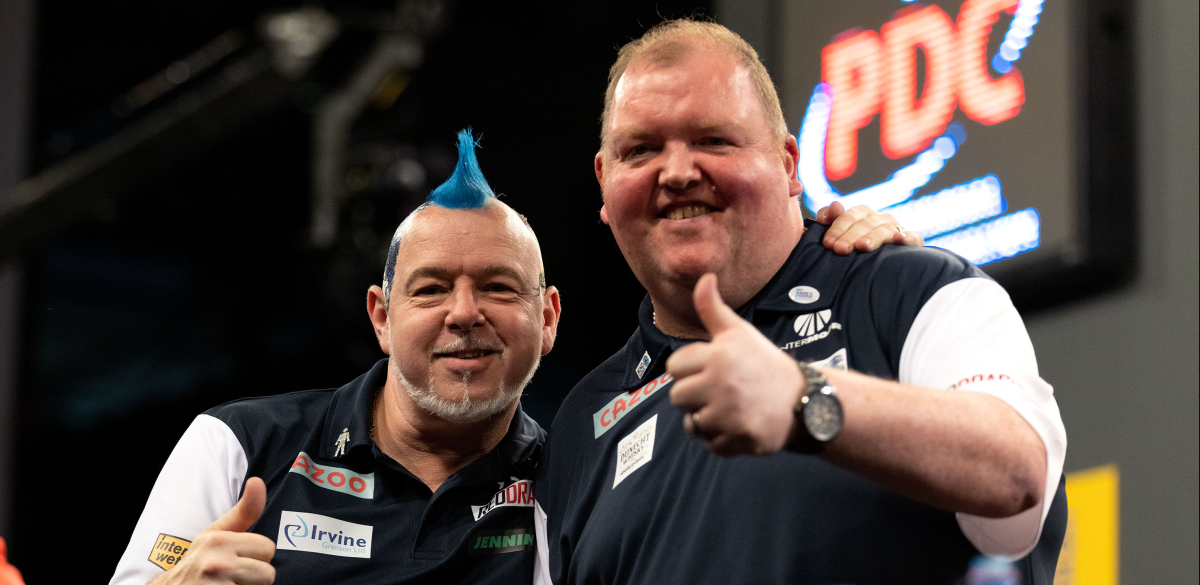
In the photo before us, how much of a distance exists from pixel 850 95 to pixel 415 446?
7.30ft

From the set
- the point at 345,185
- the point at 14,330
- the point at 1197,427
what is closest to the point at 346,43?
the point at 345,185

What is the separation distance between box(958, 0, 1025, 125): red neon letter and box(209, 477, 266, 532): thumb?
241cm

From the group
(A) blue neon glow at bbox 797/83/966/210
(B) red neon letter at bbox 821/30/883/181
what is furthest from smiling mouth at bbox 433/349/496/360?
(B) red neon letter at bbox 821/30/883/181

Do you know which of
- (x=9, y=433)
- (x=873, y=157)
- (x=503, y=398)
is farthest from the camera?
(x=9, y=433)

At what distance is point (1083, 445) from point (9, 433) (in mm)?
3901

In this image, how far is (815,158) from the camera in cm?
394

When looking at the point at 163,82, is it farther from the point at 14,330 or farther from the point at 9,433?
the point at 9,433

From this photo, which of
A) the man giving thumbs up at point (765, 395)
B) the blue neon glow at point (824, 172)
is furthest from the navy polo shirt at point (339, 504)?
the blue neon glow at point (824, 172)

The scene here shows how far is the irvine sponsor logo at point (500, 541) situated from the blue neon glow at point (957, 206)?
5.92 feet

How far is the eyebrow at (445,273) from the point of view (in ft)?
7.23

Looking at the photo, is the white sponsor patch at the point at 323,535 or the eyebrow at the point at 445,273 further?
the eyebrow at the point at 445,273

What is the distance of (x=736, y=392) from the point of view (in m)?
1.10

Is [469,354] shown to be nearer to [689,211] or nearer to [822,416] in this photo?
[689,211]

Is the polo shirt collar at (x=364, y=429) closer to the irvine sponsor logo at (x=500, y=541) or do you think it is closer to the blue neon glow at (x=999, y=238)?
the irvine sponsor logo at (x=500, y=541)
